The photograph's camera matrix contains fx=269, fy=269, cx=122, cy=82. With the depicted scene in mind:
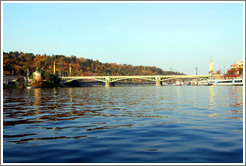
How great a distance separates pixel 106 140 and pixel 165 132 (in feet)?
9.46

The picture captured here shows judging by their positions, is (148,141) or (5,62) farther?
(5,62)

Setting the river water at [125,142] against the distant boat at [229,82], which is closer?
the river water at [125,142]

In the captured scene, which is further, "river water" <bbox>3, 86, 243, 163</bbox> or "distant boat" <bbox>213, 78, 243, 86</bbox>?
"distant boat" <bbox>213, 78, 243, 86</bbox>

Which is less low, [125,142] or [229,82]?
[229,82]

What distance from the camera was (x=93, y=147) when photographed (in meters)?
9.41

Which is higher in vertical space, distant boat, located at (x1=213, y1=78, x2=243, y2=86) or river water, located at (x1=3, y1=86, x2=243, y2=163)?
distant boat, located at (x1=213, y1=78, x2=243, y2=86)

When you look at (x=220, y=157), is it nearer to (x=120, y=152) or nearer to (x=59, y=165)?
(x=120, y=152)

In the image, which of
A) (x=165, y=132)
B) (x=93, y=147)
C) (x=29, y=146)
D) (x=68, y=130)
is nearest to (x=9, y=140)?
(x=29, y=146)

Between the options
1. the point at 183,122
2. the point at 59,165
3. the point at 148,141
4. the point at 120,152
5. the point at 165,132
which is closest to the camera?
the point at 59,165

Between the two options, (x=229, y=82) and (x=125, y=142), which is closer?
(x=125, y=142)

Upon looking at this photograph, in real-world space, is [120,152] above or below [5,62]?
below

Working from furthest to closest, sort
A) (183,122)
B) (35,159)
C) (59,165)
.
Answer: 1. (183,122)
2. (35,159)
3. (59,165)

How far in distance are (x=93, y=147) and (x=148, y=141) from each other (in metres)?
2.17

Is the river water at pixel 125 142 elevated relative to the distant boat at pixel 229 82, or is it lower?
lower
